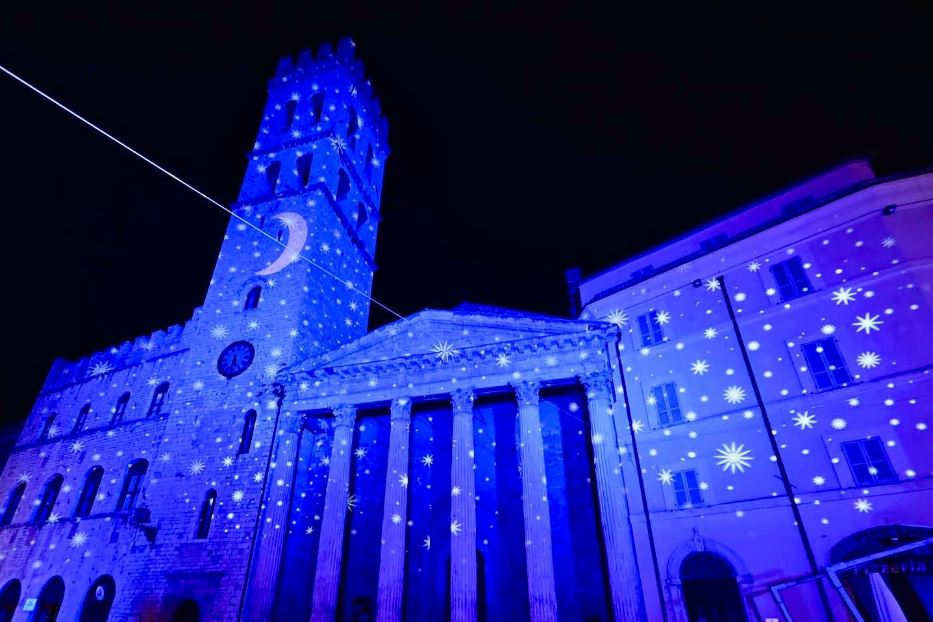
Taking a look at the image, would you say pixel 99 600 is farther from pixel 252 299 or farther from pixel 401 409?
pixel 401 409

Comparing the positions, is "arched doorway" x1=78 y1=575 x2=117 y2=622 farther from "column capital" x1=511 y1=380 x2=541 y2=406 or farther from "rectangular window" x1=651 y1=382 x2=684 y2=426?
"rectangular window" x1=651 y1=382 x2=684 y2=426

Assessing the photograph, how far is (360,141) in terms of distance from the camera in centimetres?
2756

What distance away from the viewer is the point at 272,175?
24266 millimetres

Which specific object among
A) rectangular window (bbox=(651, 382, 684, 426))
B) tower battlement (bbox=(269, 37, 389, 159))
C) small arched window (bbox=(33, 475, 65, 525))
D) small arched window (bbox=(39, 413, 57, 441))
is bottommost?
small arched window (bbox=(33, 475, 65, 525))

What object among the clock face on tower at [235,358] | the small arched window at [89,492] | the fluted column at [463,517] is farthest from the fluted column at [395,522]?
the small arched window at [89,492]

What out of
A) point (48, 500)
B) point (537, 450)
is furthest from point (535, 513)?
point (48, 500)

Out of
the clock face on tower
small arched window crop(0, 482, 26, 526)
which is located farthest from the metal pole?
small arched window crop(0, 482, 26, 526)

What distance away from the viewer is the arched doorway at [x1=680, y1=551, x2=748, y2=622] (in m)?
12.0

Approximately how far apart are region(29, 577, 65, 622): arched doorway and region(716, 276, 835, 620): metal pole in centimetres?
2366

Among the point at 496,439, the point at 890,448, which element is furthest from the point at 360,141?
the point at 890,448

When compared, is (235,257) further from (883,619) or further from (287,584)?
(883,619)

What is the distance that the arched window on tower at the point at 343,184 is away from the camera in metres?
24.6

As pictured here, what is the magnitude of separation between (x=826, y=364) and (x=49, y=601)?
2695cm

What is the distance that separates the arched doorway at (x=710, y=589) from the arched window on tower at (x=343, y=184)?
21.3m
